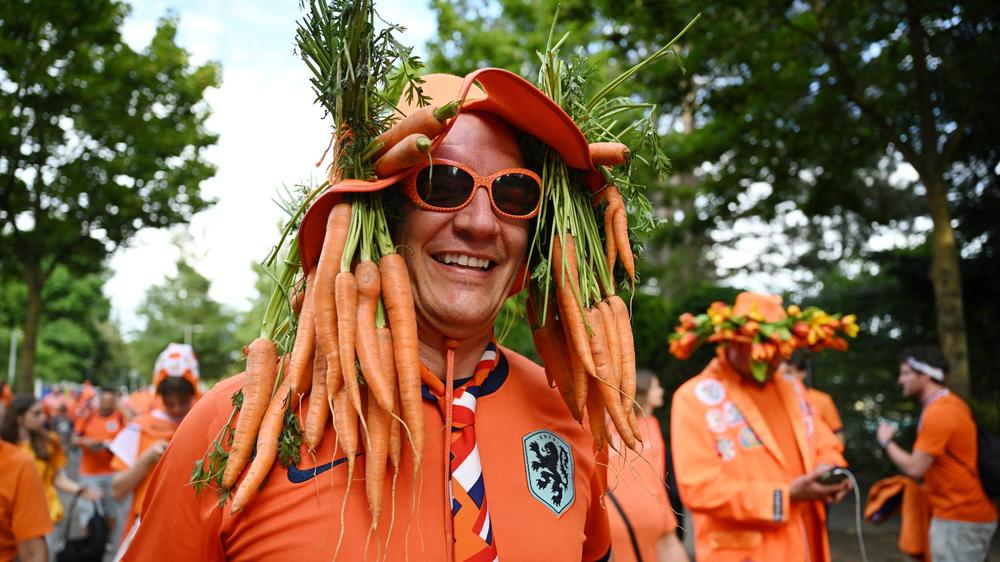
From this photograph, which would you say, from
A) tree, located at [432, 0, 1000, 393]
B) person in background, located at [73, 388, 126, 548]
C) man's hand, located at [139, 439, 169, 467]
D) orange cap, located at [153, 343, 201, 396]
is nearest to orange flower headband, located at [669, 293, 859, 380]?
man's hand, located at [139, 439, 169, 467]

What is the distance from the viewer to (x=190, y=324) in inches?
1617

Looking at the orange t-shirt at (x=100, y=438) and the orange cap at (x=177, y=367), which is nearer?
the orange cap at (x=177, y=367)

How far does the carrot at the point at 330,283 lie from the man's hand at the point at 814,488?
2869 millimetres

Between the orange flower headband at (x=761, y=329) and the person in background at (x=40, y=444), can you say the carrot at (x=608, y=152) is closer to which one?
the orange flower headband at (x=761, y=329)

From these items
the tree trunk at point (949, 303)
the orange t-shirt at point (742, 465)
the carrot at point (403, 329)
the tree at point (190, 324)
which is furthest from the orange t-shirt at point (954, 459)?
the tree at point (190, 324)

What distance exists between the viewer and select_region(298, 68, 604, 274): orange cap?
1862 millimetres

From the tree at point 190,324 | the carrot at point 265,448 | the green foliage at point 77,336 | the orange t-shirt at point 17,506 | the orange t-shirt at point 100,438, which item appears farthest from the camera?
the green foliage at point 77,336

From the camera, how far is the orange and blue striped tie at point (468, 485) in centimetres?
188

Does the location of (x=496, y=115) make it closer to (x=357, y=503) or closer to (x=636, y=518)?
(x=357, y=503)

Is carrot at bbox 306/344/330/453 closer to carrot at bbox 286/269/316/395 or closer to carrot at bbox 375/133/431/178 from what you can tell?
carrot at bbox 286/269/316/395

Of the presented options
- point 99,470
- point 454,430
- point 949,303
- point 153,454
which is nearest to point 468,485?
point 454,430

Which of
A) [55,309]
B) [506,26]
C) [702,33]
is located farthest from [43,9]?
[55,309]

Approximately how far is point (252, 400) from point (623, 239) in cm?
105

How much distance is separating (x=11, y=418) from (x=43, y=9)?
3.33 m
